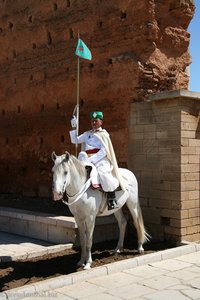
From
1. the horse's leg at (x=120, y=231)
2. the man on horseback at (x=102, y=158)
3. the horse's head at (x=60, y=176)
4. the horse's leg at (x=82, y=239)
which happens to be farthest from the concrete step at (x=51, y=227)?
the horse's head at (x=60, y=176)

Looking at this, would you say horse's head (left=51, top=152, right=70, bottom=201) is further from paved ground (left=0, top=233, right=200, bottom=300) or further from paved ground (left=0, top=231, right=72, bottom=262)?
paved ground (left=0, top=231, right=72, bottom=262)

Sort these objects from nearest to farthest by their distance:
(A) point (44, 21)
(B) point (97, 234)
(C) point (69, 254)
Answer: (C) point (69, 254) < (B) point (97, 234) < (A) point (44, 21)

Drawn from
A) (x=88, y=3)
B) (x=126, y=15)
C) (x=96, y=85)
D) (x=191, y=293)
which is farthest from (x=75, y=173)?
(x=88, y=3)

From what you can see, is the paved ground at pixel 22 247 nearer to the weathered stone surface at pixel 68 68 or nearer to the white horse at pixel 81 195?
the white horse at pixel 81 195

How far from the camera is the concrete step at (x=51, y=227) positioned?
8.28m

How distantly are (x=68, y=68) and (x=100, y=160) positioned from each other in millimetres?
4478

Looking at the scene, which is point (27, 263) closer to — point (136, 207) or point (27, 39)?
point (136, 207)

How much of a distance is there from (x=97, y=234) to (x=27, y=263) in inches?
75.1

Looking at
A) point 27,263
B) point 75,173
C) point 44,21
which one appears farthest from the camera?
point 44,21

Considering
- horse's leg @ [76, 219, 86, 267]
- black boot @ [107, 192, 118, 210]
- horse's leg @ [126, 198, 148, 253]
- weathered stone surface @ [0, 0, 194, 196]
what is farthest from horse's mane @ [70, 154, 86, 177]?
weathered stone surface @ [0, 0, 194, 196]

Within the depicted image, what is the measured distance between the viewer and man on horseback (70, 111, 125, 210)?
22.4ft

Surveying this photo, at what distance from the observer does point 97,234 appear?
336 inches

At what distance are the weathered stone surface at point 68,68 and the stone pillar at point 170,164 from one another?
52 cm

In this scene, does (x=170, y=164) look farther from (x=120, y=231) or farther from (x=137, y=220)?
(x=120, y=231)
